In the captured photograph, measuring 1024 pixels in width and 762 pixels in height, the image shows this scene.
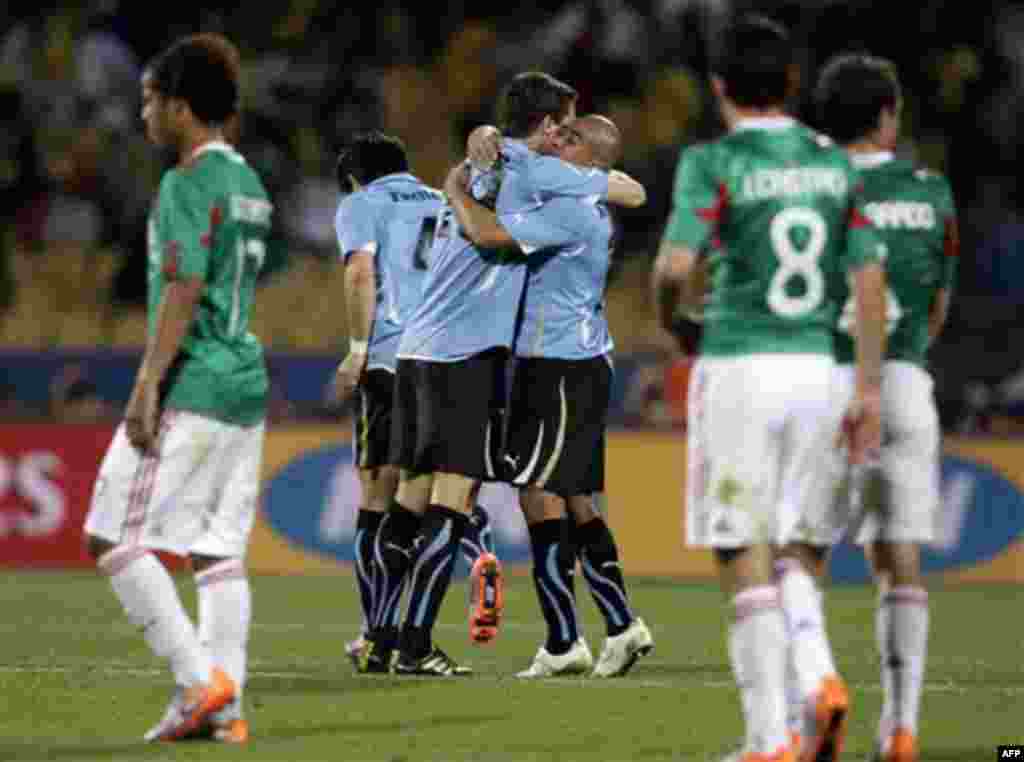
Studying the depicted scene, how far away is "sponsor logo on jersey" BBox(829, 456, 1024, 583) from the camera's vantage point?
1928 centimetres

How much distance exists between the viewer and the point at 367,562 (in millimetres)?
11359

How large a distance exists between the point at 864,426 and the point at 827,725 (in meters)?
0.82

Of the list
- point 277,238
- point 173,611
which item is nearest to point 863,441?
point 173,611

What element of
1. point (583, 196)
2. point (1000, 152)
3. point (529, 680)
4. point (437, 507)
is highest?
point (1000, 152)

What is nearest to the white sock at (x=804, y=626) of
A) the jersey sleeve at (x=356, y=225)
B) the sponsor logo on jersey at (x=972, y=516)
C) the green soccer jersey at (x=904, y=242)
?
the green soccer jersey at (x=904, y=242)

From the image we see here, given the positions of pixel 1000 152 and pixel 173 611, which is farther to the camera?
pixel 1000 152

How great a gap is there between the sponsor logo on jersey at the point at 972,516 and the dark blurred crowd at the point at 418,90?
11.9ft

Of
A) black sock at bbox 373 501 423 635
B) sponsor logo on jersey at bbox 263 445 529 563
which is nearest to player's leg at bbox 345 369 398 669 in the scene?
black sock at bbox 373 501 423 635

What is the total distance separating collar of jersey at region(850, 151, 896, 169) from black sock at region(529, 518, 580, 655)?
Result: 3.42 metres

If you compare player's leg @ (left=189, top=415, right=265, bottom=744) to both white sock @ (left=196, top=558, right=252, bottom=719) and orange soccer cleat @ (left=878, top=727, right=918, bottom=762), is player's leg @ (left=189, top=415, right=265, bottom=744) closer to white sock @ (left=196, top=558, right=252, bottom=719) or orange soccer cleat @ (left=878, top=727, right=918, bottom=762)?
white sock @ (left=196, top=558, right=252, bottom=719)

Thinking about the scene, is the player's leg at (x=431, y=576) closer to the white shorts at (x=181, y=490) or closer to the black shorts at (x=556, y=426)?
the black shorts at (x=556, y=426)

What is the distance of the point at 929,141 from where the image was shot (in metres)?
23.7

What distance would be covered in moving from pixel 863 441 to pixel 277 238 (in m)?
16.5

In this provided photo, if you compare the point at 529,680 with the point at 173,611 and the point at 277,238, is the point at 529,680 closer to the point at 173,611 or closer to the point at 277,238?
the point at 173,611
